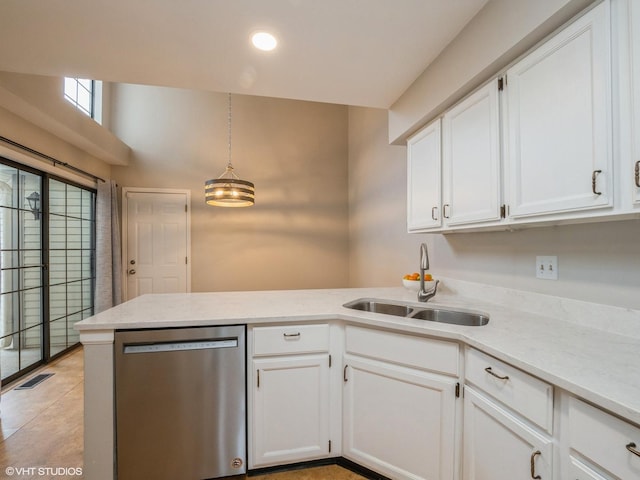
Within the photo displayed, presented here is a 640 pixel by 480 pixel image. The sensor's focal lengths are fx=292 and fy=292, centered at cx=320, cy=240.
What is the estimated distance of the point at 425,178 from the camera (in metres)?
1.96

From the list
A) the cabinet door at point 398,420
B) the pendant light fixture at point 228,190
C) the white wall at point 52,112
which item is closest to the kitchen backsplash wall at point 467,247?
the cabinet door at point 398,420

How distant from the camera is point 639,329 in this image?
108 centimetres

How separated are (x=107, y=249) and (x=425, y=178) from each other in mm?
3944

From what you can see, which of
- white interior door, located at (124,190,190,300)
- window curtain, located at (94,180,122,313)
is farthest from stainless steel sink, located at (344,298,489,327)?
window curtain, located at (94,180,122,313)

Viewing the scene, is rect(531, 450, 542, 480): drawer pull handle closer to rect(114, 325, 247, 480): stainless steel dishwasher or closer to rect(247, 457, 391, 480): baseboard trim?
rect(247, 457, 391, 480): baseboard trim

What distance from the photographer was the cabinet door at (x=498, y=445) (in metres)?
0.89

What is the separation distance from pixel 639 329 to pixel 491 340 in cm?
53

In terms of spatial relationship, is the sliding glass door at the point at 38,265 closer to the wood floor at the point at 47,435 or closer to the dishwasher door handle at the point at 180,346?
the wood floor at the point at 47,435

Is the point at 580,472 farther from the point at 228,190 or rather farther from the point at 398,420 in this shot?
the point at 228,190

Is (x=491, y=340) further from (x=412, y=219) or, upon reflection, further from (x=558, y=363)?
(x=412, y=219)

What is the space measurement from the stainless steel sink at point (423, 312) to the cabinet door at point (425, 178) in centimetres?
53

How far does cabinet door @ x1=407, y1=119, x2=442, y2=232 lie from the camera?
1.84 meters

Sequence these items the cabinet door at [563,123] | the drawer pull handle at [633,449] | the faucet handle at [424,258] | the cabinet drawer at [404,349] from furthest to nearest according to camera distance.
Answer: the faucet handle at [424,258]
the cabinet drawer at [404,349]
the cabinet door at [563,123]
the drawer pull handle at [633,449]

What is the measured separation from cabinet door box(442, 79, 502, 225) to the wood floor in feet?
5.16
